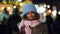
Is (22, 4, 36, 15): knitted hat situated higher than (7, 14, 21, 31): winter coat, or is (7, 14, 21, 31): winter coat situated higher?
(22, 4, 36, 15): knitted hat

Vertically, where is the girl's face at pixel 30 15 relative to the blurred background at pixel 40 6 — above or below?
below

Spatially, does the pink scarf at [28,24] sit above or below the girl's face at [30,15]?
below

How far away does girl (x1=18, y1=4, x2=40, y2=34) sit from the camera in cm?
57

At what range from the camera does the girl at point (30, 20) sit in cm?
57

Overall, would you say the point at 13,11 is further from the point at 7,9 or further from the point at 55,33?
the point at 55,33

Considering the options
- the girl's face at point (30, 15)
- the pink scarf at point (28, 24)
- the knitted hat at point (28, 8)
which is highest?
the knitted hat at point (28, 8)

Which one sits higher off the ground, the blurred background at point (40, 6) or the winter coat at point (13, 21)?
the blurred background at point (40, 6)

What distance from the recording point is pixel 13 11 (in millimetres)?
629

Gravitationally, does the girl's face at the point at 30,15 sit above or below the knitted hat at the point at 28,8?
below

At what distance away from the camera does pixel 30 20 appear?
60cm

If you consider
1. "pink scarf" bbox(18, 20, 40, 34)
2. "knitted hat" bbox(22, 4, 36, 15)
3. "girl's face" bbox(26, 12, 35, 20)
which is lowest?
"pink scarf" bbox(18, 20, 40, 34)

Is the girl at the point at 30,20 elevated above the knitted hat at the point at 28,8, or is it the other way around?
the knitted hat at the point at 28,8

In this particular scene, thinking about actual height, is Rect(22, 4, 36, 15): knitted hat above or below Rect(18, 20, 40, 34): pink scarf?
above

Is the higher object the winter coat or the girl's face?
the girl's face
